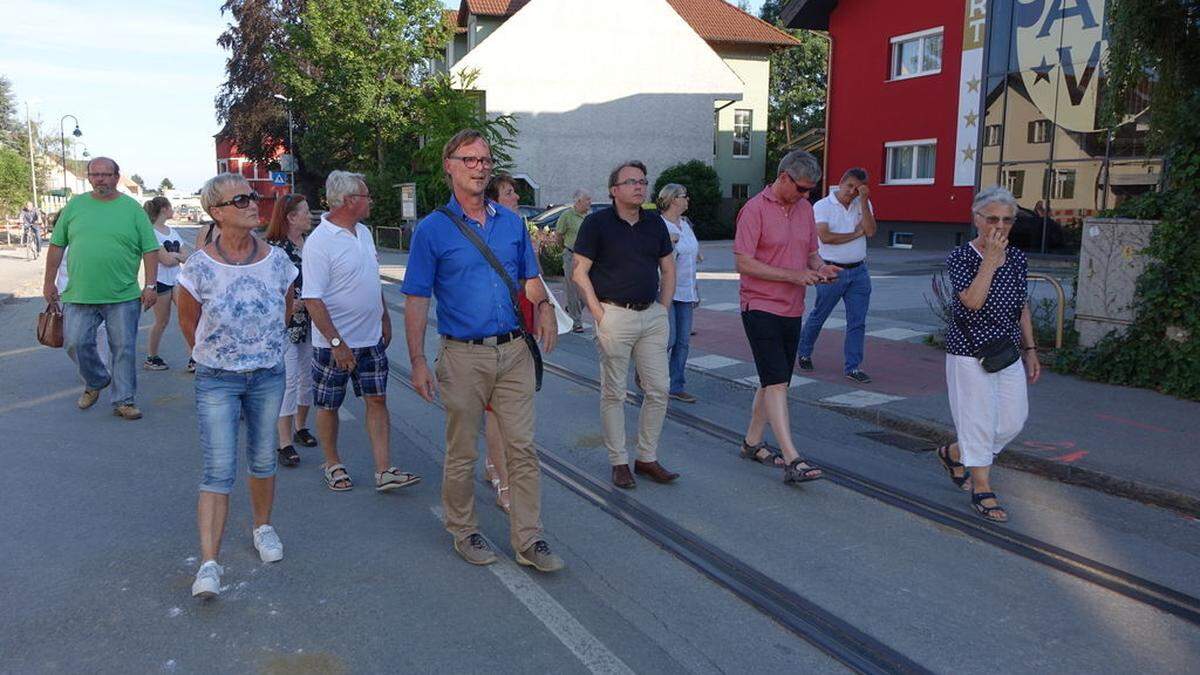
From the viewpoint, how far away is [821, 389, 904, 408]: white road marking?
752 cm

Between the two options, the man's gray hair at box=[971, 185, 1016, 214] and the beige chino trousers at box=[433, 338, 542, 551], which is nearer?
the beige chino trousers at box=[433, 338, 542, 551]

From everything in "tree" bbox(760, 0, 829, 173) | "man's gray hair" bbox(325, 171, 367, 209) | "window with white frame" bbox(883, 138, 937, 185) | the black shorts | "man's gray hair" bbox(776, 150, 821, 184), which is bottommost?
the black shorts

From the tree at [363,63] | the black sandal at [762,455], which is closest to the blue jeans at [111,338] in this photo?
the black sandal at [762,455]

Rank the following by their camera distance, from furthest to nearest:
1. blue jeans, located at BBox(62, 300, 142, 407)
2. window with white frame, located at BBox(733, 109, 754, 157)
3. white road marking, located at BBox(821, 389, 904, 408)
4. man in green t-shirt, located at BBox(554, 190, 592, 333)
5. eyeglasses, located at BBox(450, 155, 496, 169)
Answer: window with white frame, located at BBox(733, 109, 754, 157)
man in green t-shirt, located at BBox(554, 190, 592, 333)
white road marking, located at BBox(821, 389, 904, 408)
blue jeans, located at BBox(62, 300, 142, 407)
eyeglasses, located at BBox(450, 155, 496, 169)

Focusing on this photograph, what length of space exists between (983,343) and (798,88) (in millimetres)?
46126

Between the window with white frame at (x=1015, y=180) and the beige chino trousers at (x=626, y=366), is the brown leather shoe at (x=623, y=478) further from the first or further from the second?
the window with white frame at (x=1015, y=180)

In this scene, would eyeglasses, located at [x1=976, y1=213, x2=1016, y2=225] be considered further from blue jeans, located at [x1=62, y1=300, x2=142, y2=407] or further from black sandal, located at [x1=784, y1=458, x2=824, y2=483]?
blue jeans, located at [x1=62, y1=300, x2=142, y2=407]

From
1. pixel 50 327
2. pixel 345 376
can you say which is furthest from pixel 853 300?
pixel 50 327

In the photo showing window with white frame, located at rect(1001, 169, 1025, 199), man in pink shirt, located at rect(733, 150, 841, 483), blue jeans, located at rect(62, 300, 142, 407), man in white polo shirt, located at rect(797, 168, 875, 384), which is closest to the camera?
man in pink shirt, located at rect(733, 150, 841, 483)

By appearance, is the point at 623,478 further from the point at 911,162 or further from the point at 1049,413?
the point at 911,162

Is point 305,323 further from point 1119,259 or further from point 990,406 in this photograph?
point 1119,259

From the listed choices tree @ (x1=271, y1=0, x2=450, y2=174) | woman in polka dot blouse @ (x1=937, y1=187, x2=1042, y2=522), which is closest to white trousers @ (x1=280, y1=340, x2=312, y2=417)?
woman in polka dot blouse @ (x1=937, y1=187, x2=1042, y2=522)

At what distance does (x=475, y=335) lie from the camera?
4.07 m

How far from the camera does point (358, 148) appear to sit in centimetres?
4131
